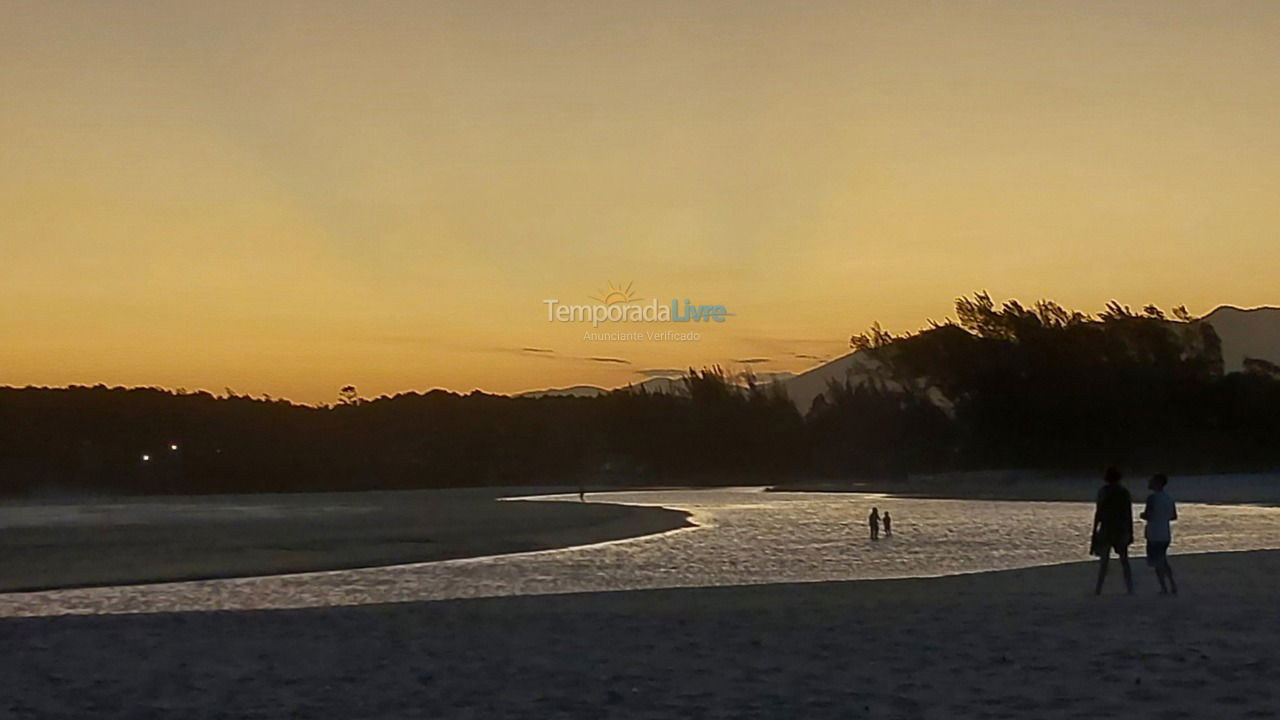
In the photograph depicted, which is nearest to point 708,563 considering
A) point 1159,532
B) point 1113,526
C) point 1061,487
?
point 1113,526

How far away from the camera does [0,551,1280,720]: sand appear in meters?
9.87

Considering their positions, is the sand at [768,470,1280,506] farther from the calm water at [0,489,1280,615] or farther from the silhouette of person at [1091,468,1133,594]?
the silhouette of person at [1091,468,1133,594]

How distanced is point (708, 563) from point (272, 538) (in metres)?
15.3

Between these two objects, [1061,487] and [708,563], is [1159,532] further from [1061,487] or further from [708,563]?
[1061,487]

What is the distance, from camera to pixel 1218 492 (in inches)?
2520

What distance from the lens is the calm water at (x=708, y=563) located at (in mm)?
20719

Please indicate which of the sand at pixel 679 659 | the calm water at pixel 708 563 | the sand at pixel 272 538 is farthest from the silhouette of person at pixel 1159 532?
the sand at pixel 272 538

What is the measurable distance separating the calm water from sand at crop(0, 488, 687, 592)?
2021mm

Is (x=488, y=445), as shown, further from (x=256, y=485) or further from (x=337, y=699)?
(x=337, y=699)

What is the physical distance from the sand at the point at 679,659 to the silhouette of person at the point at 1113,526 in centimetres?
59

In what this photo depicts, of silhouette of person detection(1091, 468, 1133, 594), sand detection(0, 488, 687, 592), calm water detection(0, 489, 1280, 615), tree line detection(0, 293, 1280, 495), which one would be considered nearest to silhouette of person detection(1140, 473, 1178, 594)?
silhouette of person detection(1091, 468, 1133, 594)

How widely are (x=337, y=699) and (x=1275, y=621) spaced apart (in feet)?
30.2

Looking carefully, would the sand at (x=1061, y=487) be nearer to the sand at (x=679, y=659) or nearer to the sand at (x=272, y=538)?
the sand at (x=272, y=538)

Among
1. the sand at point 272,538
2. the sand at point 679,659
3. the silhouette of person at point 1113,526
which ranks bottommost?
the sand at point 679,659
